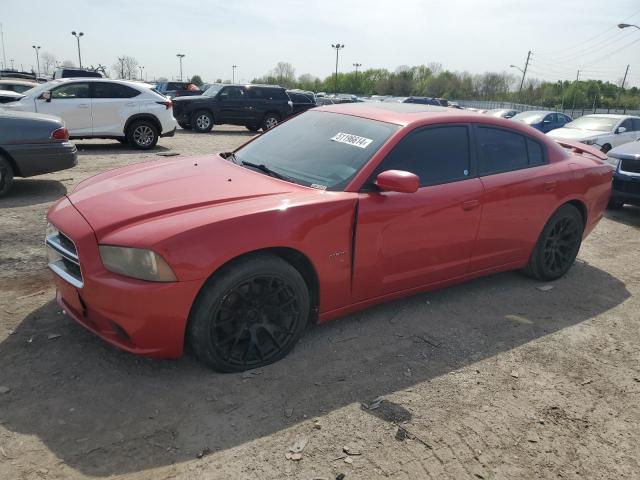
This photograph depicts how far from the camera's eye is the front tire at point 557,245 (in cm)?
460

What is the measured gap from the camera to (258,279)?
2.92 metres

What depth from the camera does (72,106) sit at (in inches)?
423

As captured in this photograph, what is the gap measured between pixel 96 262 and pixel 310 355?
1.43m

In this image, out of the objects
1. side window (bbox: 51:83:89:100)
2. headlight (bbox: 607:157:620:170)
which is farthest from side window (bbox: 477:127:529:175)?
side window (bbox: 51:83:89:100)

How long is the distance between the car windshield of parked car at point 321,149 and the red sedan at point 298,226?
0.05ft

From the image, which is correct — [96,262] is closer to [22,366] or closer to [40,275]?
[22,366]

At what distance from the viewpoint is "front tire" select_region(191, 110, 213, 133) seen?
17.1 metres

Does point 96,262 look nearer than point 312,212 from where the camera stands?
Yes

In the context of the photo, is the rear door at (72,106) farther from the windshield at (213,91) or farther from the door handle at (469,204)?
the door handle at (469,204)

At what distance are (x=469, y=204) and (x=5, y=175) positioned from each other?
582 centimetres

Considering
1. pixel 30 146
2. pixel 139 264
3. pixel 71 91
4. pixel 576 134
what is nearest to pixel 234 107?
pixel 71 91

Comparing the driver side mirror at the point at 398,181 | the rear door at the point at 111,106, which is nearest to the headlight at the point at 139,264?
the driver side mirror at the point at 398,181

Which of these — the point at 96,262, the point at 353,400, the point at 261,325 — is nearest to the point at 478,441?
the point at 353,400

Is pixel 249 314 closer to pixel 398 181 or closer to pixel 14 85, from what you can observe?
pixel 398 181
